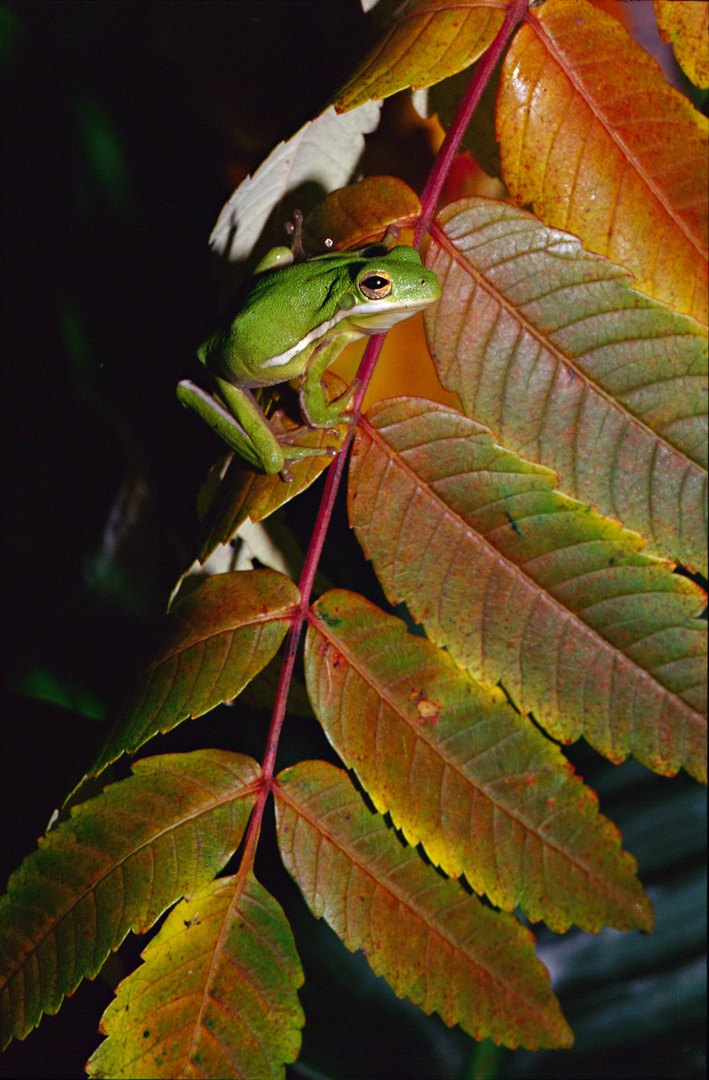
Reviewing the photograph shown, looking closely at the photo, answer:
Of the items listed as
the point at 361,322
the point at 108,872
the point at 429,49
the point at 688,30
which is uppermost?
the point at 429,49

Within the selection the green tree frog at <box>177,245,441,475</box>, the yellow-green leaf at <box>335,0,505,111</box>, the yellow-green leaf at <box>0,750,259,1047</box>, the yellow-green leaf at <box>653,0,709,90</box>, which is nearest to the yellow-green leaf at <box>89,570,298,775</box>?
the yellow-green leaf at <box>0,750,259,1047</box>

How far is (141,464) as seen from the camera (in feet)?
5.08

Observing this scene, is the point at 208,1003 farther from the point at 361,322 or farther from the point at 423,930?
the point at 361,322

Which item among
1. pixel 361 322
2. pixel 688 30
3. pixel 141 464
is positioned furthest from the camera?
pixel 141 464

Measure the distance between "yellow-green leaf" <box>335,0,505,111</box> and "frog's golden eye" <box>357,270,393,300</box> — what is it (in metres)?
0.22

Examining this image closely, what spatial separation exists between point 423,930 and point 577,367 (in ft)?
2.37

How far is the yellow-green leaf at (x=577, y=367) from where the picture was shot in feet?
2.74

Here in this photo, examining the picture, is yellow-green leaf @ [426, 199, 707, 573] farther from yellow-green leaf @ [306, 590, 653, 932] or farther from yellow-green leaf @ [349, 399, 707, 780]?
yellow-green leaf @ [306, 590, 653, 932]

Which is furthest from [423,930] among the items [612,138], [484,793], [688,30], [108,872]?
[688,30]

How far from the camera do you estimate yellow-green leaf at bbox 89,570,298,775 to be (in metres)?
0.86

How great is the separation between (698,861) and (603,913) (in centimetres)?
112

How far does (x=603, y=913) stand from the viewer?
85 cm

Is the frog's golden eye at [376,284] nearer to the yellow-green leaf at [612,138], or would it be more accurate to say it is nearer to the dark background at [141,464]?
the yellow-green leaf at [612,138]

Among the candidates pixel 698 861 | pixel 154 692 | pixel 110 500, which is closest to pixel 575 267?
pixel 154 692
